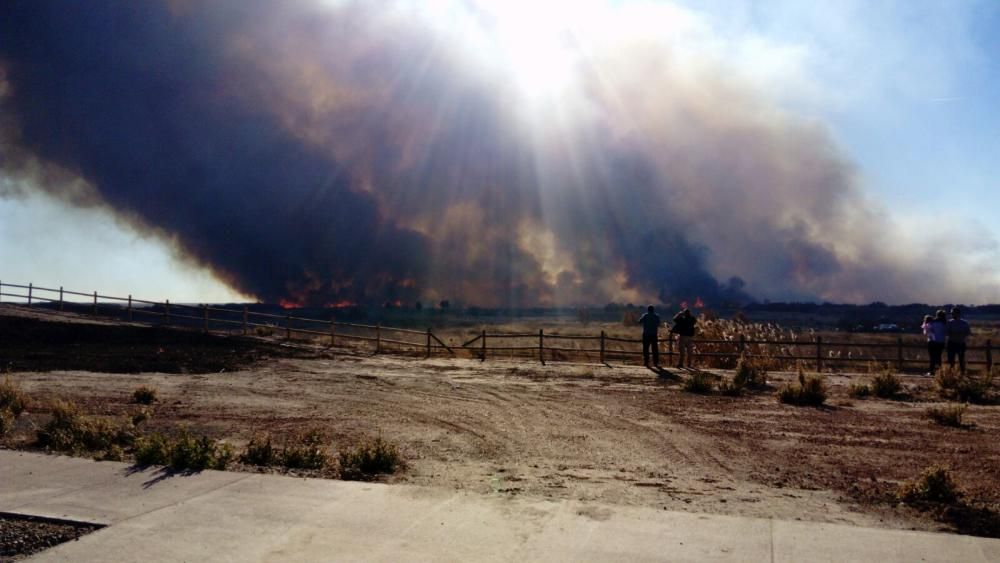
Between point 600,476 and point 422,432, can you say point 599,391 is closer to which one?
point 422,432

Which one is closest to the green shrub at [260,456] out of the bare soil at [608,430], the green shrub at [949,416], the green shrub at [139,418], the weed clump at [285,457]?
the weed clump at [285,457]

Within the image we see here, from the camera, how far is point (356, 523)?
6.11 metres

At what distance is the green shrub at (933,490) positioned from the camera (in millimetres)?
7070

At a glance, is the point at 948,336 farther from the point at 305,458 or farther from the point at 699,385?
the point at 305,458

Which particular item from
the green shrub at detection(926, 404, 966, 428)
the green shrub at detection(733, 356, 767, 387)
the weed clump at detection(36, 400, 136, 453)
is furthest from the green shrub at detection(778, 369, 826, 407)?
the weed clump at detection(36, 400, 136, 453)

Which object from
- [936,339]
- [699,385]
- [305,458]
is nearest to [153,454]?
[305,458]

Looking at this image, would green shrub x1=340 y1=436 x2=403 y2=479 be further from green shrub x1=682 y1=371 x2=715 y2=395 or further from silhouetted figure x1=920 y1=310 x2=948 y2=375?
silhouetted figure x1=920 y1=310 x2=948 y2=375

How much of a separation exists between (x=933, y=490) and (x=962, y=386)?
401 inches

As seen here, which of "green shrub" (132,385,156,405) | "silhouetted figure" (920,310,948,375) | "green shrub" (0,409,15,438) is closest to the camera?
"green shrub" (0,409,15,438)

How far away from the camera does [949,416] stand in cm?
1217

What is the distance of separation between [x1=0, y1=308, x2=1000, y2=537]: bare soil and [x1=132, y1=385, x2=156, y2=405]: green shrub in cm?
26

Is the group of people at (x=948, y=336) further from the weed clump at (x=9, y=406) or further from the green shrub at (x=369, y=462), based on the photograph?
the weed clump at (x=9, y=406)

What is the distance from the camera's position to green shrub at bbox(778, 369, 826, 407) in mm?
14906

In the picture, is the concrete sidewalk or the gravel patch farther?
the gravel patch
